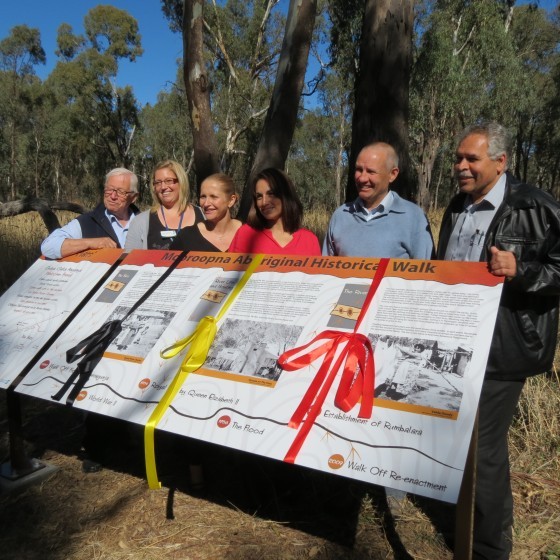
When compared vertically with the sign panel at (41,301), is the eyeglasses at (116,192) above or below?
above

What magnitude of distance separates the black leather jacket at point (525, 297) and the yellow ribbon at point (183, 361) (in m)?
0.97

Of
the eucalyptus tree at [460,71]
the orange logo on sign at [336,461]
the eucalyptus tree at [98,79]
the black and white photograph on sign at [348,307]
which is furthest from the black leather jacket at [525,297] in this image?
the eucalyptus tree at [98,79]

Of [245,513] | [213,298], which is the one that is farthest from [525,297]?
[245,513]

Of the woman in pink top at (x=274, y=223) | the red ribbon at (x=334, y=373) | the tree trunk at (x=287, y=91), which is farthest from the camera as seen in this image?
the tree trunk at (x=287, y=91)

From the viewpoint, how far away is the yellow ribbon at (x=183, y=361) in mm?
1773

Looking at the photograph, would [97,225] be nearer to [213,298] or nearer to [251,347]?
[213,298]

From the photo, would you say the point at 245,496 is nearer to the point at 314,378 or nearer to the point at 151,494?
the point at 151,494

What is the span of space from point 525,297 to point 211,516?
5.44 feet

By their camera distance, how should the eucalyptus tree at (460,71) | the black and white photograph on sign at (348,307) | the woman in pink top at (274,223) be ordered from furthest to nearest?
1. the eucalyptus tree at (460,71)
2. the woman in pink top at (274,223)
3. the black and white photograph on sign at (348,307)

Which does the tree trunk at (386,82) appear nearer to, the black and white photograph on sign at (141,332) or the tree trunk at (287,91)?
the tree trunk at (287,91)

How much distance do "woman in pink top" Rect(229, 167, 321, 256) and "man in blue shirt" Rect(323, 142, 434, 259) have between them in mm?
236

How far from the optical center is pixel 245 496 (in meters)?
2.60

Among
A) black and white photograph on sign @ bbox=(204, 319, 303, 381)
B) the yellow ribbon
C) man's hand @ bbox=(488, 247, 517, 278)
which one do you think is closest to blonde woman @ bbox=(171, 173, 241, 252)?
the yellow ribbon

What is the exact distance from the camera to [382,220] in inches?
92.4
